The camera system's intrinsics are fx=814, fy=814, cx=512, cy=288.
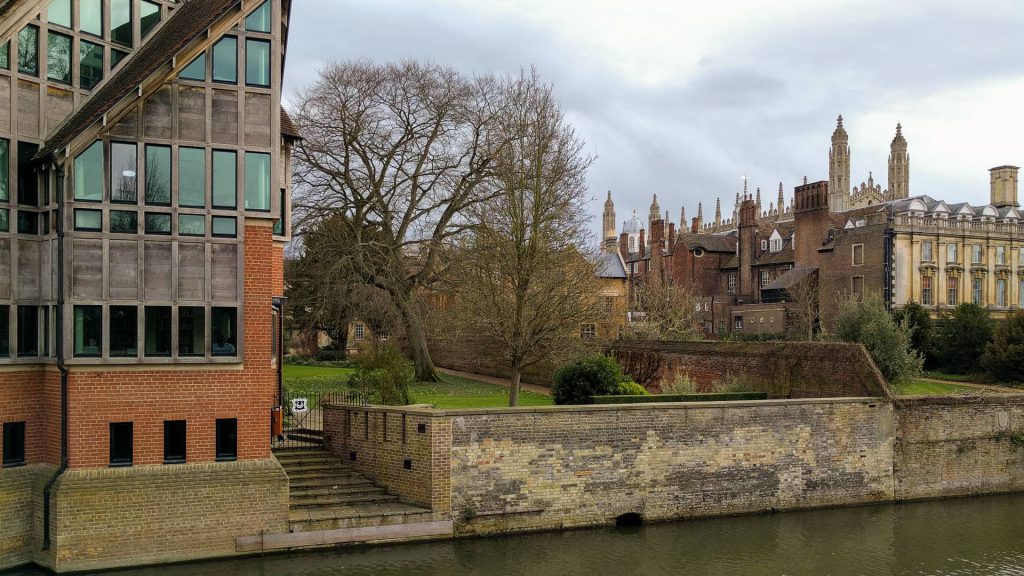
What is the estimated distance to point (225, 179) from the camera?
15.6m

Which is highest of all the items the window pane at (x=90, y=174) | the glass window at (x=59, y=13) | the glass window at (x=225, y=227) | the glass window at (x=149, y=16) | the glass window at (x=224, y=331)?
the glass window at (x=149, y=16)

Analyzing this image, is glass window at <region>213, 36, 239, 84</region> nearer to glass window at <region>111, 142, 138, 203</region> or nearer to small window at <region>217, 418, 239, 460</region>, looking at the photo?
glass window at <region>111, 142, 138, 203</region>

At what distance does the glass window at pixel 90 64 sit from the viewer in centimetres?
1559

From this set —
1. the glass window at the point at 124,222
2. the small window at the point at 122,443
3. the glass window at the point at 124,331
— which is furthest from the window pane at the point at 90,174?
the small window at the point at 122,443

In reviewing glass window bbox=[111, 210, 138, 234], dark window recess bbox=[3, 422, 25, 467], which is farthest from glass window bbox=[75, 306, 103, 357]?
dark window recess bbox=[3, 422, 25, 467]

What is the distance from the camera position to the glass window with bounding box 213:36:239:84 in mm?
15391

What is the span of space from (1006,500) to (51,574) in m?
23.1

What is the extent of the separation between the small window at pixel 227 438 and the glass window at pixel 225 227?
353 centimetres

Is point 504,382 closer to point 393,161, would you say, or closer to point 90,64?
point 393,161

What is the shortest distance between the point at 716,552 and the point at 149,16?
53.4ft

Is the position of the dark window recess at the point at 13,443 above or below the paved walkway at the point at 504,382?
above

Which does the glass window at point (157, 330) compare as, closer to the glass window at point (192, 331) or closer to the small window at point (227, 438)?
the glass window at point (192, 331)

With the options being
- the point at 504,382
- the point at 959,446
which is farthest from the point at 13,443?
the point at 504,382

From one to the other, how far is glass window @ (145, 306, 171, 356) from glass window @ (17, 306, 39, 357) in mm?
2170
